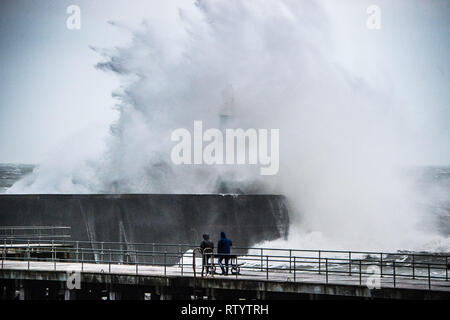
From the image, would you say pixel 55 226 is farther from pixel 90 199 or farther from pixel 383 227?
pixel 383 227

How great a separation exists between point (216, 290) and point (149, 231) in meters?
10.9

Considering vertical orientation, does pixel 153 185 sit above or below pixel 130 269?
above

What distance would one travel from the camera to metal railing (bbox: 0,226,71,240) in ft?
96.2

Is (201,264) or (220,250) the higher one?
(220,250)

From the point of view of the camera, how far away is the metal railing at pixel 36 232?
2933 centimetres

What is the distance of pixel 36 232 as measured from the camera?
98.1 feet

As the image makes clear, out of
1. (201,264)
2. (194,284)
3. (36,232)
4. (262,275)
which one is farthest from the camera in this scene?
(36,232)

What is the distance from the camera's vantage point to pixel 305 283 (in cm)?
1852

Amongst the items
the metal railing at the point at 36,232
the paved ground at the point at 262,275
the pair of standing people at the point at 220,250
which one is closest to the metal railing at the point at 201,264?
the paved ground at the point at 262,275

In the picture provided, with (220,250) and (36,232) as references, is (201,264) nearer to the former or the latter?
(220,250)

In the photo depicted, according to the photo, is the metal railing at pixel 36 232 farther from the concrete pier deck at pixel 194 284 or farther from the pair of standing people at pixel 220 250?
the pair of standing people at pixel 220 250

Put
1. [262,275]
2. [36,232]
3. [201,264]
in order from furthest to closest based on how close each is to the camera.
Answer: [36,232] → [201,264] → [262,275]

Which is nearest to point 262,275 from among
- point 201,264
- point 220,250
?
point 220,250
